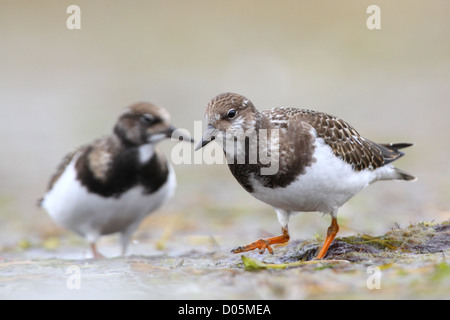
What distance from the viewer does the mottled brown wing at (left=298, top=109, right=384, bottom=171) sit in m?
5.19

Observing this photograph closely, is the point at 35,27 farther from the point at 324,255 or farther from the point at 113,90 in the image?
the point at 324,255

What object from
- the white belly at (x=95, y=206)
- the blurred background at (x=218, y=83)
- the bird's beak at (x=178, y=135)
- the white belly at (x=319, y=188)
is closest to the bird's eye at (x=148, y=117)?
the bird's beak at (x=178, y=135)

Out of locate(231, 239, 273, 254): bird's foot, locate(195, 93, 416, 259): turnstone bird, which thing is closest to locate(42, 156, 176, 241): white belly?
locate(231, 239, 273, 254): bird's foot

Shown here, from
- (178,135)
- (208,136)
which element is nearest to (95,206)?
(178,135)

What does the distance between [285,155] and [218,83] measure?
34.3 ft

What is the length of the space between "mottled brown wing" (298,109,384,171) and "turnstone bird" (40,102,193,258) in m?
1.46

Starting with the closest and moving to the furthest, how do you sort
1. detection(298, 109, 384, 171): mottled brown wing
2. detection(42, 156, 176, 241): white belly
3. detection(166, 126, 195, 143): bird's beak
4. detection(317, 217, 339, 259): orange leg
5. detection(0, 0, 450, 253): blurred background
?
detection(317, 217, 339, 259): orange leg < detection(298, 109, 384, 171): mottled brown wing < detection(166, 126, 195, 143): bird's beak < detection(42, 156, 176, 241): white belly < detection(0, 0, 450, 253): blurred background

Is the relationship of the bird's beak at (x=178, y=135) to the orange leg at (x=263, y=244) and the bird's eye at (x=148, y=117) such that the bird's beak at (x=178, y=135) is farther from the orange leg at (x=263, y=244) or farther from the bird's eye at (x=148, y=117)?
the orange leg at (x=263, y=244)

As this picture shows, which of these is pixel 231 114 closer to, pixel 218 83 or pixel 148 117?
pixel 148 117

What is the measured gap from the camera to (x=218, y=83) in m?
15.1

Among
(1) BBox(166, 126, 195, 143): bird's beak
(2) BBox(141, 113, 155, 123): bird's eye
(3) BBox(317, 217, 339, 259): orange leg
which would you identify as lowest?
(3) BBox(317, 217, 339, 259): orange leg

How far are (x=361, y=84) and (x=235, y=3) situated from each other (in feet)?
20.0

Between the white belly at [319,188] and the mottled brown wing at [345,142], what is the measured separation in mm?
89

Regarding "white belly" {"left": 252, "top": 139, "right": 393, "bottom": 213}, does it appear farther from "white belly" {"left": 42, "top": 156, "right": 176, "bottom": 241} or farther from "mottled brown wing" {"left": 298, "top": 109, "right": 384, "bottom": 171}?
"white belly" {"left": 42, "top": 156, "right": 176, "bottom": 241}
